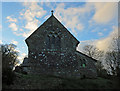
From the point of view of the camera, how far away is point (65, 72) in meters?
15.8

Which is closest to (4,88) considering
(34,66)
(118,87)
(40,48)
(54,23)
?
(34,66)

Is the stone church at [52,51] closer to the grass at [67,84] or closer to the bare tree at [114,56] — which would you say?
the grass at [67,84]

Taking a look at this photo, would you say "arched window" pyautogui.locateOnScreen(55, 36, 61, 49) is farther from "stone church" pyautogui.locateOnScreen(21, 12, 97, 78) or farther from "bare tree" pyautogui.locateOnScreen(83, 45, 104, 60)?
"bare tree" pyautogui.locateOnScreen(83, 45, 104, 60)

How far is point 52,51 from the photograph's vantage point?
16.7 m

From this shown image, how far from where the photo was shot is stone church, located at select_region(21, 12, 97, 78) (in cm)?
1574

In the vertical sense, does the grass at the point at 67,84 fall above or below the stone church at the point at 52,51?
below

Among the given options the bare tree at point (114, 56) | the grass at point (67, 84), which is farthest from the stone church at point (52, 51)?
the bare tree at point (114, 56)

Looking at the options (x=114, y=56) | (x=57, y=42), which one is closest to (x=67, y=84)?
(x=57, y=42)

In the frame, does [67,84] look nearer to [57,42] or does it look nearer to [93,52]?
[57,42]

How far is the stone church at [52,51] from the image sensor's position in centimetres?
1574

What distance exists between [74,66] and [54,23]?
8.53 m

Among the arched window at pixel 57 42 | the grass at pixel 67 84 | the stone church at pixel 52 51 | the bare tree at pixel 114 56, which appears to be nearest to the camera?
the grass at pixel 67 84

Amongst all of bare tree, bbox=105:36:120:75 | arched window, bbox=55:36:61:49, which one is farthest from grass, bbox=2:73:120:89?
bare tree, bbox=105:36:120:75

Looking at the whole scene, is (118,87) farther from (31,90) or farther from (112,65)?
(112,65)
